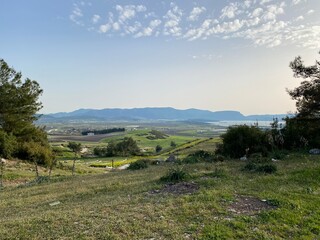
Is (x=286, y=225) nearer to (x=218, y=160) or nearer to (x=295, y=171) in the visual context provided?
(x=295, y=171)

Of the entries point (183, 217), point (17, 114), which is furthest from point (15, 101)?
point (183, 217)

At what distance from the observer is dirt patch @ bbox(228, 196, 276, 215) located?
8.74 meters

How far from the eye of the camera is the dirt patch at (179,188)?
11271 mm

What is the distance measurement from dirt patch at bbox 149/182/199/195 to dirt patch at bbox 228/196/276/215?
2.01 m

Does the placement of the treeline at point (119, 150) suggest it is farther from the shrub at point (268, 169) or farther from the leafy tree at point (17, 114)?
the shrub at point (268, 169)

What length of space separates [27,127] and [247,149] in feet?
101

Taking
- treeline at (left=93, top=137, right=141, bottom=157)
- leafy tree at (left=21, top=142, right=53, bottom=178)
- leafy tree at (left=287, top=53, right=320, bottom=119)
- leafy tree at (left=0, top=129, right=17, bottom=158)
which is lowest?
treeline at (left=93, top=137, right=141, bottom=157)

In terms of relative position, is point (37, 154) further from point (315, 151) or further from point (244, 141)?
point (315, 151)

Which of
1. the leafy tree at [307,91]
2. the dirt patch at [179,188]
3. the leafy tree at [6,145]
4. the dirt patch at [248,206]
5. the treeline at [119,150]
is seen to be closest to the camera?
the dirt patch at [248,206]

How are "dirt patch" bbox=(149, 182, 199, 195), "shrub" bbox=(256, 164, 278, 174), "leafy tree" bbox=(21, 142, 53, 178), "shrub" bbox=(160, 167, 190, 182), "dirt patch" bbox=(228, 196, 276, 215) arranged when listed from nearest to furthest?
"dirt patch" bbox=(228, 196, 276, 215)
"dirt patch" bbox=(149, 182, 199, 195)
"shrub" bbox=(160, 167, 190, 182)
"shrub" bbox=(256, 164, 278, 174)
"leafy tree" bbox=(21, 142, 53, 178)

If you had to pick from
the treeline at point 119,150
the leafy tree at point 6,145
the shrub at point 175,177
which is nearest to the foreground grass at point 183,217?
the shrub at point 175,177

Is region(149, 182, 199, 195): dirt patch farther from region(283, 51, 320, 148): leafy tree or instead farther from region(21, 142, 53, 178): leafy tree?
region(21, 142, 53, 178): leafy tree

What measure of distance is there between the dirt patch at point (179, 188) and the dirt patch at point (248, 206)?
79.1 inches

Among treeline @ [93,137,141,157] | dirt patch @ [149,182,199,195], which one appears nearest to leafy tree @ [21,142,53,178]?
dirt patch @ [149,182,199,195]
